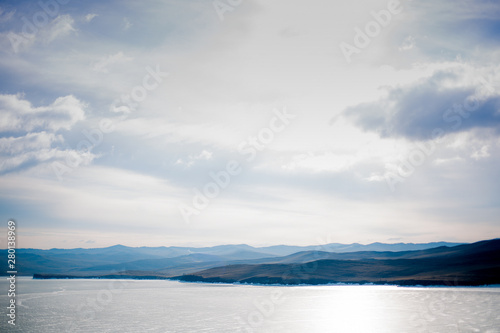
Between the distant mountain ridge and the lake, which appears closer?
the lake

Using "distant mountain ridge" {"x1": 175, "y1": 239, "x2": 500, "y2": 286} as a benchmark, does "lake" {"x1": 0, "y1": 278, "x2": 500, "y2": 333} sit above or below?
above

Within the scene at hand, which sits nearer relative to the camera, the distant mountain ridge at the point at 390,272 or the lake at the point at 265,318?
→ the lake at the point at 265,318

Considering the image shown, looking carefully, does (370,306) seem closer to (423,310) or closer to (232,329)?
(423,310)

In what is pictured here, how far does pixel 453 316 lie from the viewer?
52.8 m

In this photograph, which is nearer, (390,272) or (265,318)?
(265,318)

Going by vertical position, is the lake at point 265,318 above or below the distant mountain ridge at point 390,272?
above

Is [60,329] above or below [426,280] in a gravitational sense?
above

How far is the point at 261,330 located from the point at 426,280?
10659cm

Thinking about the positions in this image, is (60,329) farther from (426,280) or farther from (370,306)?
(426,280)

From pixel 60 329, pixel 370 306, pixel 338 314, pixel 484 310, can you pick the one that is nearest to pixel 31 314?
pixel 60 329

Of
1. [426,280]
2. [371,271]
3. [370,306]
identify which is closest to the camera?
[370,306]

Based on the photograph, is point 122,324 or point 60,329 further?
point 122,324

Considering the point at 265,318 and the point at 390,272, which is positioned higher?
the point at 265,318

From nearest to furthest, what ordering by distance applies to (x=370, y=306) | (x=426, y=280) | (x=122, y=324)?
(x=122, y=324) < (x=370, y=306) < (x=426, y=280)
